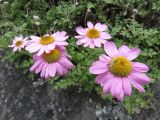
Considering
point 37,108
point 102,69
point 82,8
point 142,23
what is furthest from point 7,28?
point 102,69

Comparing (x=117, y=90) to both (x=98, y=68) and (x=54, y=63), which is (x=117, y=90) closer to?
(x=98, y=68)

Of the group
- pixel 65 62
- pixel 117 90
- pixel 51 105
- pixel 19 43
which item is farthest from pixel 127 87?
pixel 19 43

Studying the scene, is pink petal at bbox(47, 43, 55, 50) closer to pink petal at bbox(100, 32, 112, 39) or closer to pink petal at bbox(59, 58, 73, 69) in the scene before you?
pink petal at bbox(59, 58, 73, 69)

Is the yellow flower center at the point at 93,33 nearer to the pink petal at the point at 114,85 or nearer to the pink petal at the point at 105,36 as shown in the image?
the pink petal at the point at 105,36

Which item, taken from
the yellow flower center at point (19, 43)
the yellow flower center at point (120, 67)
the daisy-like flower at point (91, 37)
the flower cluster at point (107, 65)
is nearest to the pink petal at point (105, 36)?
the daisy-like flower at point (91, 37)

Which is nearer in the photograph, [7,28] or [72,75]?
[72,75]

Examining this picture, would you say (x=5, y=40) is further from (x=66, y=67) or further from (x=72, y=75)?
(x=66, y=67)
